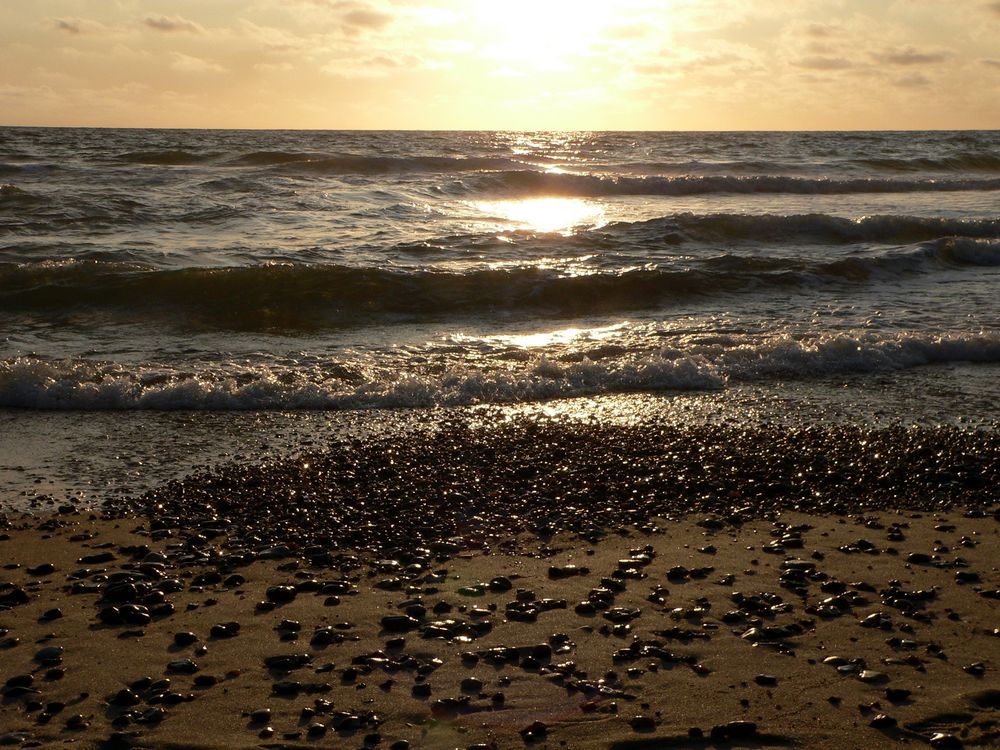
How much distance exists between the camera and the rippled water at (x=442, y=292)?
9453mm

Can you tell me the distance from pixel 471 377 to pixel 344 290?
4773 millimetres

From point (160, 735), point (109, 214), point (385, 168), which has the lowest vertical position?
point (160, 735)

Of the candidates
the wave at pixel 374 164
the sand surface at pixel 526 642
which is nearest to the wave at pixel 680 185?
the wave at pixel 374 164

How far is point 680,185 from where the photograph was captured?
3098 centimetres

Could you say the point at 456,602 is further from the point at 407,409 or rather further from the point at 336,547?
the point at 407,409

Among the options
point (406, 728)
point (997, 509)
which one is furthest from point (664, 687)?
point (997, 509)

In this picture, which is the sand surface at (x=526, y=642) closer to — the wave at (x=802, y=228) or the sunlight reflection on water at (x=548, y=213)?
the wave at (x=802, y=228)

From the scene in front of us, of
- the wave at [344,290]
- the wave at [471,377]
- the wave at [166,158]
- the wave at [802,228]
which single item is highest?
the wave at [166,158]

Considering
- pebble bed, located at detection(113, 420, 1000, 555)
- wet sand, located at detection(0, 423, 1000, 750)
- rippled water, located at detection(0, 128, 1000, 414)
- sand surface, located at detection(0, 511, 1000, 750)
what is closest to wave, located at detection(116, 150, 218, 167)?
rippled water, located at detection(0, 128, 1000, 414)

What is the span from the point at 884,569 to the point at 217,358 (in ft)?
24.1

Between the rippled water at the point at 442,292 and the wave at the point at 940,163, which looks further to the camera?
the wave at the point at 940,163

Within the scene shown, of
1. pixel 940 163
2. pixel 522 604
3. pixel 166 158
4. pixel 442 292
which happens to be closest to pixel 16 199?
pixel 442 292

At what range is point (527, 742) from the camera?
3.55 m

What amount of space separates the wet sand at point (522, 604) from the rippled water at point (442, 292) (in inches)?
98.5
